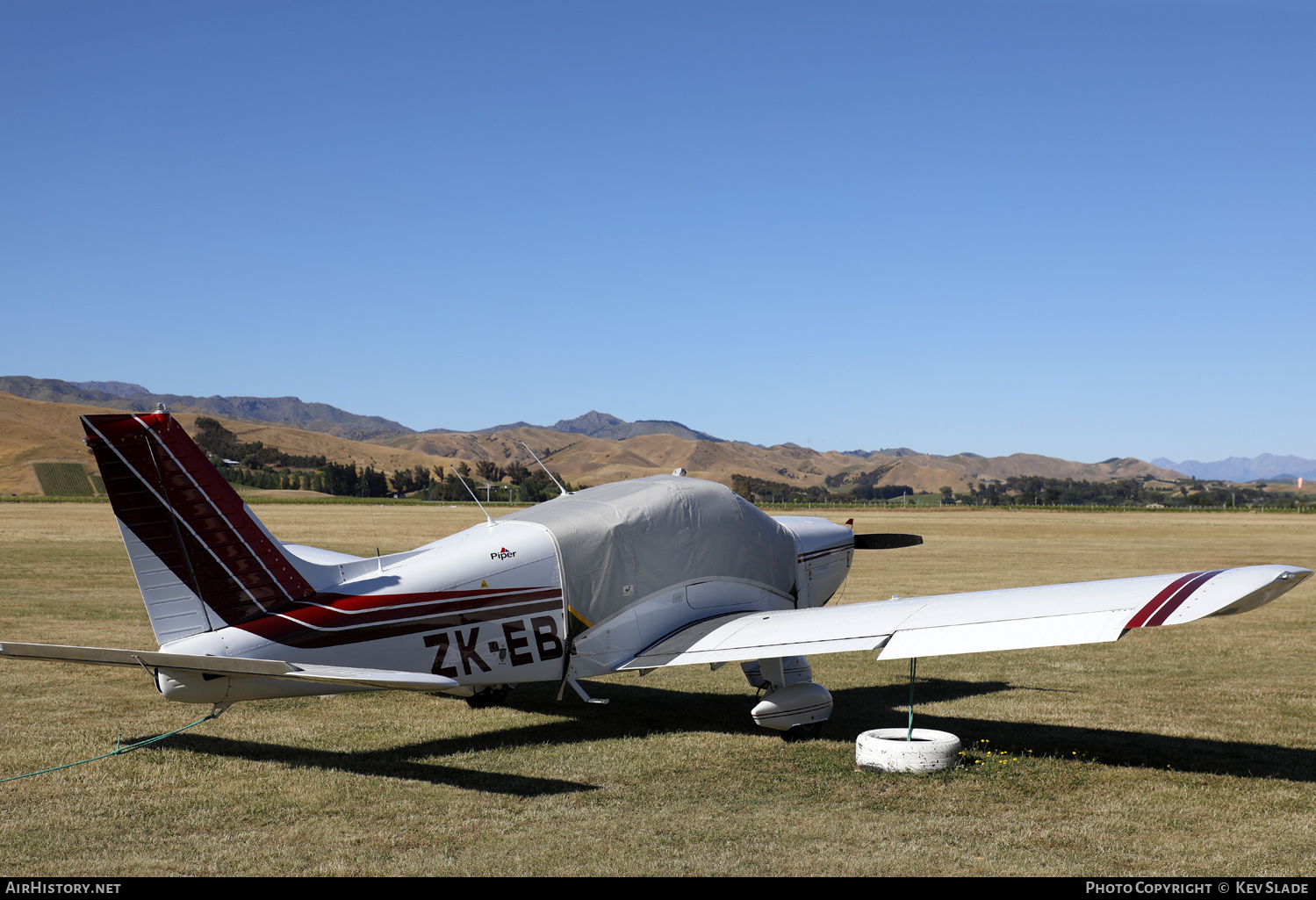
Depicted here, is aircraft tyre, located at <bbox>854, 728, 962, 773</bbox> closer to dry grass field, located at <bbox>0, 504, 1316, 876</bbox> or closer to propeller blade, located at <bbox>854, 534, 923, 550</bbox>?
dry grass field, located at <bbox>0, 504, 1316, 876</bbox>

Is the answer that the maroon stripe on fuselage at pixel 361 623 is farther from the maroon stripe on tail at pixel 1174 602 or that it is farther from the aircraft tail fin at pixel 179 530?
the maroon stripe on tail at pixel 1174 602

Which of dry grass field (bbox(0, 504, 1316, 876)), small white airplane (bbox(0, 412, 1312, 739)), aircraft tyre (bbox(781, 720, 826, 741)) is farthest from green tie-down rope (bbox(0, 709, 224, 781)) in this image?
aircraft tyre (bbox(781, 720, 826, 741))

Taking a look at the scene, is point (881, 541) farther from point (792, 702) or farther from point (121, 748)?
point (121, 748)

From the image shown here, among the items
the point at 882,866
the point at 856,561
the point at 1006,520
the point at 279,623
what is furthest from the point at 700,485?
the point at 1006,520

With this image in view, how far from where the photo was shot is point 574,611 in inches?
342

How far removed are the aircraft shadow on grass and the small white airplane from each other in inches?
27.8

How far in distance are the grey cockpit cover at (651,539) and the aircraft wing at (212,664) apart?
2.24m

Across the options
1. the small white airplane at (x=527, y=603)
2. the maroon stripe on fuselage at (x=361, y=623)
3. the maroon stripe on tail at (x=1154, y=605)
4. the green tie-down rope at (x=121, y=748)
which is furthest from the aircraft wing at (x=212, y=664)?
the maroon stripe on tail at (x=1154, y=605)

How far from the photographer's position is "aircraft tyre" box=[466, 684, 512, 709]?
10.4 metres

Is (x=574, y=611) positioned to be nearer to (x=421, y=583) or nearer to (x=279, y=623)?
(x=421, y=583)

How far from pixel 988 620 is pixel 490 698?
18.5 feet

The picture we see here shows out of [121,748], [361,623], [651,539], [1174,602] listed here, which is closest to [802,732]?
[651,539]

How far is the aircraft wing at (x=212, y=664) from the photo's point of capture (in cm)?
601

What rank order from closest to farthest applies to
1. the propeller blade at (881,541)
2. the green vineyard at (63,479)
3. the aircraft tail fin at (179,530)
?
1. the aircraft tail fin at (179,530)
2. the propeller blade at (881,541)
3. the green vineyard at (63,479)
